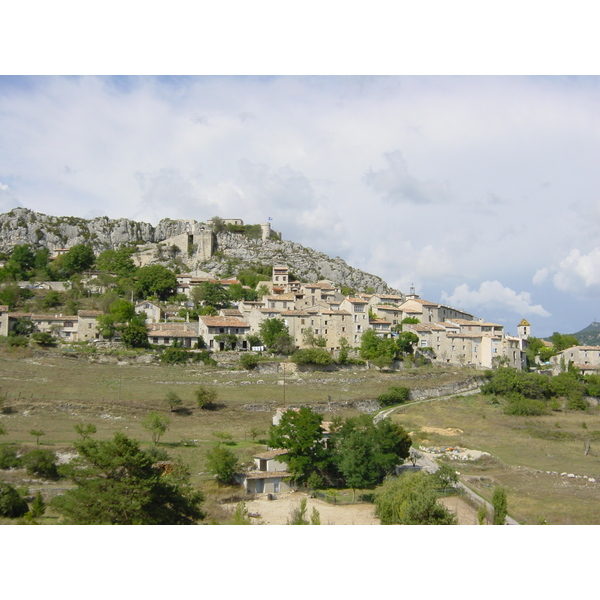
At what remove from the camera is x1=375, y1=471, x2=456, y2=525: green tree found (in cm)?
2108

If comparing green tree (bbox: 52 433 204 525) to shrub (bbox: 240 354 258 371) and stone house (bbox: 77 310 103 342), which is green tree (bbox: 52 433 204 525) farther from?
stone house (bbox: 77 310 103 342)

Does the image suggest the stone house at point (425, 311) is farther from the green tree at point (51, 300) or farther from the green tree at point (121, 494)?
the green tree at point (121, 494)

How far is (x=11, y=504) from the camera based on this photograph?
22.2 metres

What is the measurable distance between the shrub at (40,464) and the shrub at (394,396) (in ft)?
93.4

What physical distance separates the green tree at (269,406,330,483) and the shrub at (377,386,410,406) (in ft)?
58.7

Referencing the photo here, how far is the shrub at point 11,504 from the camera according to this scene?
2206 cm

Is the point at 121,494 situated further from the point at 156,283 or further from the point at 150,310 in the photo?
the point at 156,283

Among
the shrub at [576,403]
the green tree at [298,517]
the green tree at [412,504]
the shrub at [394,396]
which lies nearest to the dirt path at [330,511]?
the green tree at [298,517]

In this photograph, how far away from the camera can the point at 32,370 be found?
4694 centimetres

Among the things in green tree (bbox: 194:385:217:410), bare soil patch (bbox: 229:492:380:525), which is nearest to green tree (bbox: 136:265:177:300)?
green tree (bbox: 194:385:217:410)

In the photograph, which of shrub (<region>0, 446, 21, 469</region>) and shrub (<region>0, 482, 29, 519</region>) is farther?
shrub (<region>0, 446, 21, 469</region>)

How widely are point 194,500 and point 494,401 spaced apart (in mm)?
38392

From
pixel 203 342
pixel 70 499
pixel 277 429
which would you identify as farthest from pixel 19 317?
pixel 70 499

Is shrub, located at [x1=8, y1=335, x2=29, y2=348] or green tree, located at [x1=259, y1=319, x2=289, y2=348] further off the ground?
green tree, located at [x1=259, y1=319, x2=289, y2=348]
